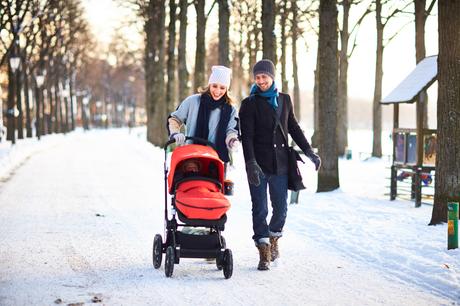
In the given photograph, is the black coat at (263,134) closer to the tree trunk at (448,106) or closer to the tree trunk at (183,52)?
the tree trunk at (448,106)

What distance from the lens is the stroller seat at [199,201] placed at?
6828 mm

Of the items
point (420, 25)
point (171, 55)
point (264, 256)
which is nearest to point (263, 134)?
point (264, 256)


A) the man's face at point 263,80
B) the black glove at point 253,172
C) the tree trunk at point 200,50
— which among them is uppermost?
the tree trunk at point 200,50

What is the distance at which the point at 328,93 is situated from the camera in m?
15.5

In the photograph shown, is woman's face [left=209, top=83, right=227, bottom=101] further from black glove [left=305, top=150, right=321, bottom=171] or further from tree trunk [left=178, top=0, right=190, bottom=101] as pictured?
tree trunk [left=178, top=0, right=190, bottom=101]

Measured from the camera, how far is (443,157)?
33.8 ft

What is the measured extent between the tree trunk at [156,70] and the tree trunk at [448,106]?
24670mm

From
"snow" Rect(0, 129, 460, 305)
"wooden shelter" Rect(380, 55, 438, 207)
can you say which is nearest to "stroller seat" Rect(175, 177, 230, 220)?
"snow" Rect(0, 129, 460, 305)

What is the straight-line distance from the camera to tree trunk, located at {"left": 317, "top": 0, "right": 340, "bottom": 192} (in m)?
15.3

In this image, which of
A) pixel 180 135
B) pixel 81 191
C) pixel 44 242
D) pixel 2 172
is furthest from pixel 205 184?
pixel 2 172

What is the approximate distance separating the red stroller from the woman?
0.22 m

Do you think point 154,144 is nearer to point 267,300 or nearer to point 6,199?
point 6,199

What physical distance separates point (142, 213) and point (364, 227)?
12.7ft

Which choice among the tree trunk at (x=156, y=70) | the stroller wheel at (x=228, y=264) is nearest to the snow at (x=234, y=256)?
the stroller wheel at (x=228, y=264)
